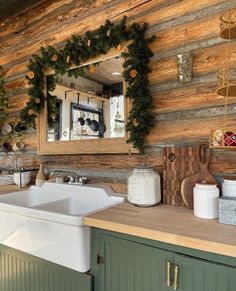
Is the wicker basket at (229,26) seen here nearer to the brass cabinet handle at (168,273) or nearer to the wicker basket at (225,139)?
the wicker basket at (225,139)

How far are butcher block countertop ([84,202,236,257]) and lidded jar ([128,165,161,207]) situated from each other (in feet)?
0.16

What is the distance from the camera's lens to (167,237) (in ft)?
3.66

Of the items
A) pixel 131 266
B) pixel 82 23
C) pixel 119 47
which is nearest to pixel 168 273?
pixel 131 266

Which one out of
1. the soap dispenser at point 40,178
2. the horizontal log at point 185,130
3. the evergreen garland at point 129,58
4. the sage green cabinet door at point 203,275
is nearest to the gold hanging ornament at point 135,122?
the evergreen garland at point 129,58

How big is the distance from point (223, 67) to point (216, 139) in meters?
0.49

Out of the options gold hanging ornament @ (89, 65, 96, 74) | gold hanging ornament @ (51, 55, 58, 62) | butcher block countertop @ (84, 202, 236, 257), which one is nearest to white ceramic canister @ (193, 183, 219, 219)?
butcher block countertop @ (84, 202, 236, 257)

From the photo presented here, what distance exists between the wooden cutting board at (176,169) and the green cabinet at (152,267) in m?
0.52

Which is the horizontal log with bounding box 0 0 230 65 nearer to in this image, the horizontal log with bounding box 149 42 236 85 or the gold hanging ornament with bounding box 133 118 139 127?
the horizontal log with bounding box 149 42 236 85

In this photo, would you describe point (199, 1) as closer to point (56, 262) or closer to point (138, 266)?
point (138, 266)

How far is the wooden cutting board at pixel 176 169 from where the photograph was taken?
5.32ft

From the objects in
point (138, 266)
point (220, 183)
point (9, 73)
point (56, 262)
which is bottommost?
point (56, 262)

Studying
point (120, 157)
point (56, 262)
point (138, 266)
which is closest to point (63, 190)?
point (120, 157)

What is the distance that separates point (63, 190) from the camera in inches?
84.5

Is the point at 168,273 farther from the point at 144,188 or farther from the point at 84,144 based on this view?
the point at 84,144
